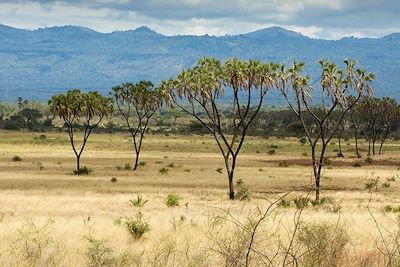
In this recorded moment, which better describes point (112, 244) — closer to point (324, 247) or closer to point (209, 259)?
point (209, 259)

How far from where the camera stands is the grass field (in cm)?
1046

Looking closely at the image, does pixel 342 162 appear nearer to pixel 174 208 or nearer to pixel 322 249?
pixel 174 208

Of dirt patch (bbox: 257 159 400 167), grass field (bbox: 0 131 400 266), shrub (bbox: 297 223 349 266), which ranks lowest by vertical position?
dirt patch (bbox: 257 159 400 167)

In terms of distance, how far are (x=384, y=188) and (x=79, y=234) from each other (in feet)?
114

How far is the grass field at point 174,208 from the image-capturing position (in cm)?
1046

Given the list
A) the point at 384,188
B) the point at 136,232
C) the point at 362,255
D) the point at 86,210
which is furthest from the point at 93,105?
the point at 362,255

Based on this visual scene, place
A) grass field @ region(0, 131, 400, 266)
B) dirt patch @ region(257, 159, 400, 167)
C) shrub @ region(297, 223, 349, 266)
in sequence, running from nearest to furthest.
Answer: shrub @ region(297, 223, 349, 266)
grass field @ region(0, 131, 400, 266)
dirt patch @ region(257, 159, 400, 167)

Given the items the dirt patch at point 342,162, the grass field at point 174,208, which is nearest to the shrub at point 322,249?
the grass field at point 174,208

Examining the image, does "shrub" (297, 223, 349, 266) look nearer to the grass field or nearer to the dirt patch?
the grass field

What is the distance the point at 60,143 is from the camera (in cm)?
10938

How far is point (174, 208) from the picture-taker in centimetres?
2886

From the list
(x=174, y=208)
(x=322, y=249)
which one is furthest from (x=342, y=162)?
(x=322, y=249)

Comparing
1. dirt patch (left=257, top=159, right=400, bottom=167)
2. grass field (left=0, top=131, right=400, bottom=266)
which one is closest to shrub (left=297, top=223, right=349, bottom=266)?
grass field (left=0, top=131, right=400, bottom=266)

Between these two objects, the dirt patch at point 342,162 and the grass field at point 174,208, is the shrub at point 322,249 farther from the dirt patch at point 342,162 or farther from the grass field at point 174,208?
the dirt patch at point 342,162
